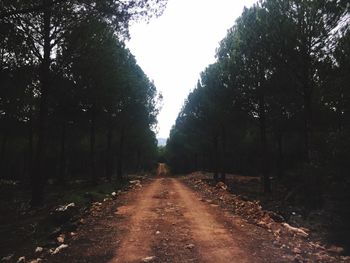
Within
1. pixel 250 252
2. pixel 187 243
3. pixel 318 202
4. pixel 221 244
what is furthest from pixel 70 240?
pixel 318 202

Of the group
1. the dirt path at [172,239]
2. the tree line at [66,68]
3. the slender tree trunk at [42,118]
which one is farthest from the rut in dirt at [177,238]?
the tree line at [66,68]

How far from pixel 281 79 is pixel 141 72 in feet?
66.8

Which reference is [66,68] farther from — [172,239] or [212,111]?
[212,111]

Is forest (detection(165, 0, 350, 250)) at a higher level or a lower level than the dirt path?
higher

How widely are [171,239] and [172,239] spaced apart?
0.10ft

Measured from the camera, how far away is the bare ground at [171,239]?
9938 mm

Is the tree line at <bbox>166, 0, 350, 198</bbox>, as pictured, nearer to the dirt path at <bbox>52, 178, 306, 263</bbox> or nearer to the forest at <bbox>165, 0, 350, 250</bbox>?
the forest at <bbox>165, 0, 350, 250</bbox>

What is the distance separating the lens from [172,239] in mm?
11844

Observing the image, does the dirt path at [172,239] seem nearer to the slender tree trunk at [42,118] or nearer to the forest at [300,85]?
the forest at [300,85]

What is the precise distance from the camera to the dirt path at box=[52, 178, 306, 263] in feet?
32.6

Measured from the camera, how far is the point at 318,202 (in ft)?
55.8

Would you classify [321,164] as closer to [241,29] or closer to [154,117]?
[241,29]

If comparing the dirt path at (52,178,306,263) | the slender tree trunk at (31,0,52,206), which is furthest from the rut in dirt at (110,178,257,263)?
the slender tree trunk at (31,0,52,206)

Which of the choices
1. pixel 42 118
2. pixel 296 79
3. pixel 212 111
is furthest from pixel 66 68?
pixel 212 111
